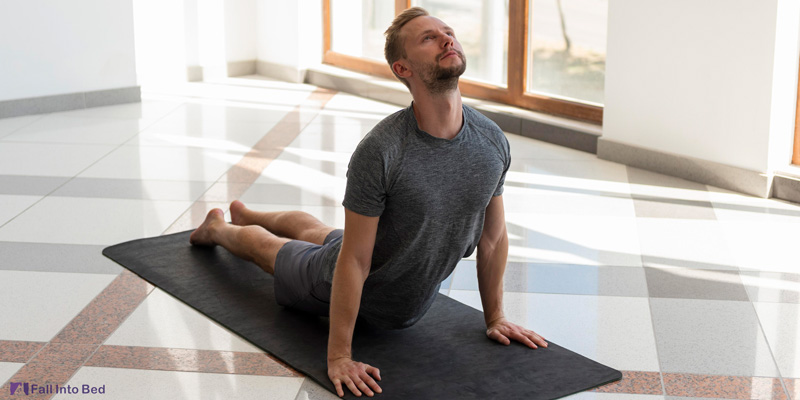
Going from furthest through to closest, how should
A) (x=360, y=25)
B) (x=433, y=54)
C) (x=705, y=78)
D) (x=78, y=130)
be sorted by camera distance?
(x=360, y=25) < (x=78, y=130) < (x=705, y=78) < (x=433, y=54)

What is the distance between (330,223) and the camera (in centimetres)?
404

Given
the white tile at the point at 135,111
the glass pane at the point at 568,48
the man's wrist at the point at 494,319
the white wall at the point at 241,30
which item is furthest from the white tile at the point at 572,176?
the white wall at the point at 241,30

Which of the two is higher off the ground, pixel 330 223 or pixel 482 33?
pixel 482 33

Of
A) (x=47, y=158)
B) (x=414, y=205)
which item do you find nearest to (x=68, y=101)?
(x=47, y=158)

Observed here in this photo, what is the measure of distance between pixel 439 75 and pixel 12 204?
2.69m

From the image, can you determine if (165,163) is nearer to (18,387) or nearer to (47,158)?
(47,158)

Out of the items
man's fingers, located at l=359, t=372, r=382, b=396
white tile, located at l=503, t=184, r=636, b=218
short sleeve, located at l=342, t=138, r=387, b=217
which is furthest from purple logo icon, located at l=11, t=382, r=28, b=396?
white tile, located at l=503, t=184, r=636, b=218

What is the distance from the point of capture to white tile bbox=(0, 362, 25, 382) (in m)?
2.61

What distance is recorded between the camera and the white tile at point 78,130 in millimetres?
5609

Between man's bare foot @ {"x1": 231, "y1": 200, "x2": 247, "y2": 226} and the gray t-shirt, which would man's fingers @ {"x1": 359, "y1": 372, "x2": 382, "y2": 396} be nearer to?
the gray t-shirt

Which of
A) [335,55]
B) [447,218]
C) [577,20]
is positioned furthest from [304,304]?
[335,55]

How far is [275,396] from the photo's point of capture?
2.52 metres

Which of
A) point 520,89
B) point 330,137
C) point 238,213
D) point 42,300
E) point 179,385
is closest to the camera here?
point 179,385

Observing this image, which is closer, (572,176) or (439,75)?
(439,75)
